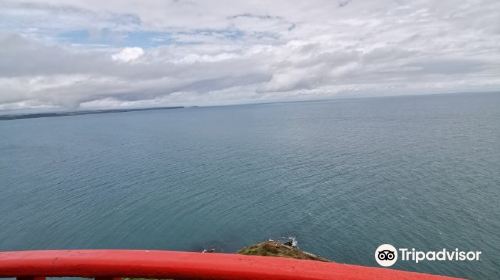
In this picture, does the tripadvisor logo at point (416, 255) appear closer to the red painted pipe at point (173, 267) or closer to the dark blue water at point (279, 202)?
the dark blue water at point (279, 202)

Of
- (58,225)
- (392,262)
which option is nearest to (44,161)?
(58,225)

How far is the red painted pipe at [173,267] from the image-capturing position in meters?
2.05

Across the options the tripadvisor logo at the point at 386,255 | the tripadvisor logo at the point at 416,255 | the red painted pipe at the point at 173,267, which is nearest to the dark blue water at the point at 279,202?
the tripadvisor logo at the point at 386,255

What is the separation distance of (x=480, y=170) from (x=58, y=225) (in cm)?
7192

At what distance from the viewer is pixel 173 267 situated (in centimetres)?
226

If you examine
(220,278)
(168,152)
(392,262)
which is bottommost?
(392,262)

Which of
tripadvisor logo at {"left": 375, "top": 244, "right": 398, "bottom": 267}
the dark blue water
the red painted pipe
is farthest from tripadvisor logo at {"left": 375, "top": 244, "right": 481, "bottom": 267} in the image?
the red painted pipe

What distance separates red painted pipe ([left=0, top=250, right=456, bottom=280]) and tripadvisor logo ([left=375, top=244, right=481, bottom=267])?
134 feet

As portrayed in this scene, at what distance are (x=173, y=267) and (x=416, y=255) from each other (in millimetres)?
44422

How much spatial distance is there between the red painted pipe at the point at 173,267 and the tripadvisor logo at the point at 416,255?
134 feet

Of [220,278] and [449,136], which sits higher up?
[220,278]

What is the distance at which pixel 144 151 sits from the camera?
11988cm

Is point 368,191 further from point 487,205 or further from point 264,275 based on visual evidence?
point 264,275

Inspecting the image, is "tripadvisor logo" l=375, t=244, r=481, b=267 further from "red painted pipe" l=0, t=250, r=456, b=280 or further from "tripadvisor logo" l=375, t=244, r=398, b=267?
"red painted pipe" l=0, t=250, r=456, b=280
